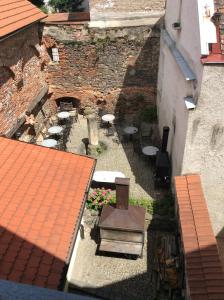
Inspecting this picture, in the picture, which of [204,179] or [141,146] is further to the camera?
[141,146]

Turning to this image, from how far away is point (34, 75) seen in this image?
1512 centimetres

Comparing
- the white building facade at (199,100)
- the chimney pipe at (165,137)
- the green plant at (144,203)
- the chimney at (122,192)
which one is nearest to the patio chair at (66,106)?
the chimney pipe at (165,137)

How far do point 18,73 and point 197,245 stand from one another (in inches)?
403

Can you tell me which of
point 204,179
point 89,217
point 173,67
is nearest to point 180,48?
point 173,67

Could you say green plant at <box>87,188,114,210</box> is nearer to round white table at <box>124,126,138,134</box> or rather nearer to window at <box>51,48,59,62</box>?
round white table at <box>124,126,138,134</box>

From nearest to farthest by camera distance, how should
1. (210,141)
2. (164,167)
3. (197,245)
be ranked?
(197,245), (210,141), (164,167)

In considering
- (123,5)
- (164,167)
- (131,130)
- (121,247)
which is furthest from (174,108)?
(123,5)

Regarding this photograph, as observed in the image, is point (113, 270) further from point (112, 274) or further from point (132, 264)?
point (132, 264)

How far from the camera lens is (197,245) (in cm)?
705

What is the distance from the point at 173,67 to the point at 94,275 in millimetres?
7804

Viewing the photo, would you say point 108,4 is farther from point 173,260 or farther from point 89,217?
point 173,260

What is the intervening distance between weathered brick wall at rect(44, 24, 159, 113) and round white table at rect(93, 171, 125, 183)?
6.28 meters

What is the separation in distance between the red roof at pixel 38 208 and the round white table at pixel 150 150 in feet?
15.6

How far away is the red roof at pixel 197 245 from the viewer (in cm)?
601
